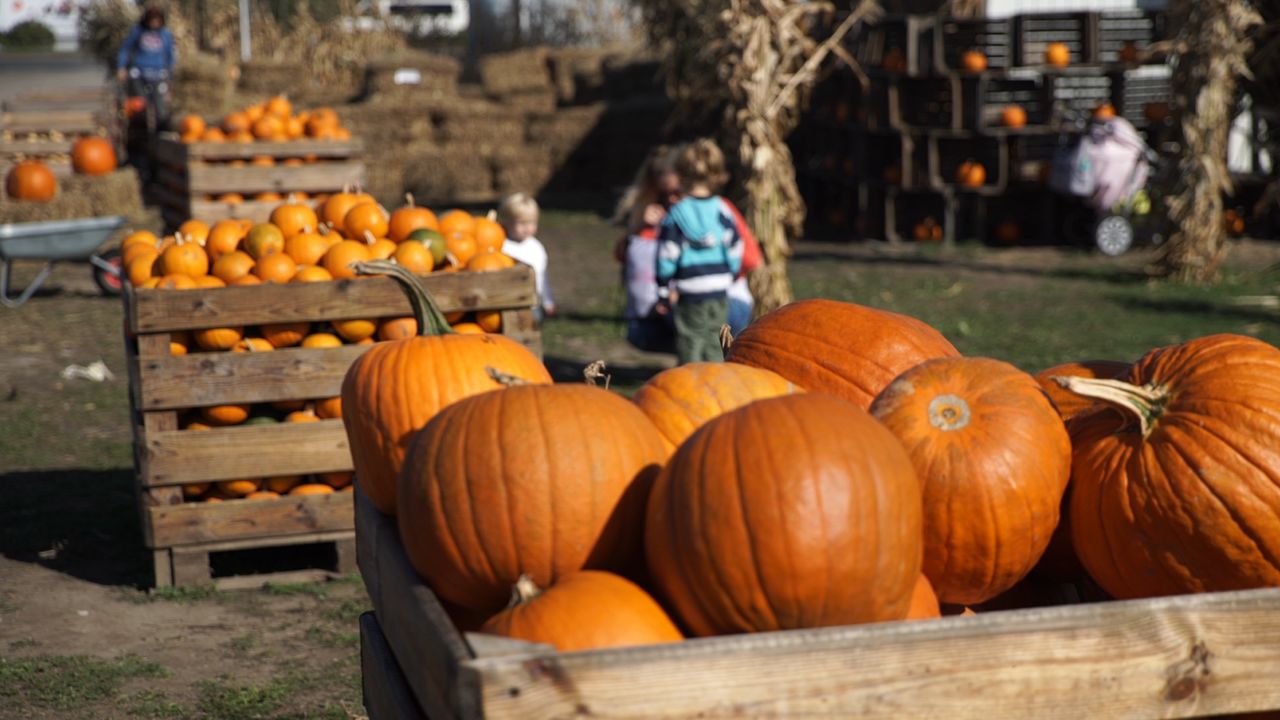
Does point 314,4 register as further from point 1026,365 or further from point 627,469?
point 627,469

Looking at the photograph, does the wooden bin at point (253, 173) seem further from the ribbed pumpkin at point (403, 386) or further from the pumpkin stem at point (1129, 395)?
the pumpkin stem at point (1129, 395)

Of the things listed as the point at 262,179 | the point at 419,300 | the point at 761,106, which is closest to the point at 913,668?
the point at 419,300

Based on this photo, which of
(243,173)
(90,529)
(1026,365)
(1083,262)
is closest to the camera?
(90,529)

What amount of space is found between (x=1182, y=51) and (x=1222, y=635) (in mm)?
10927

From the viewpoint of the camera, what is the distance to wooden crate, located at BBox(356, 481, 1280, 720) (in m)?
1.66

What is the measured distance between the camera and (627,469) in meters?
2.04

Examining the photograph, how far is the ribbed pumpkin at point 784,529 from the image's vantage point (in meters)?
1.85

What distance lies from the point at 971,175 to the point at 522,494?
13141 mm

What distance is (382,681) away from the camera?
238cm

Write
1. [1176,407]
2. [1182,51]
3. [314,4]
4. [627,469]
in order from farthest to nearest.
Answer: [314,4]
[1182,51]
[1176,407]
[627,469]

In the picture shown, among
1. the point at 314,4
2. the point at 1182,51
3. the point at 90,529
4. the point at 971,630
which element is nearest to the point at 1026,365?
the point at 1182,51

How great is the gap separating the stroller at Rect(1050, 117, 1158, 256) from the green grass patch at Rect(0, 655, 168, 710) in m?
10.8

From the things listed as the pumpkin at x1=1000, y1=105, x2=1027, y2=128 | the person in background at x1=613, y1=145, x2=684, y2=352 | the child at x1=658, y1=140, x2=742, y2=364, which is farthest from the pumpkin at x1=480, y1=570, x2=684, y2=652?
the pumpkin at x1=1000, y1=105, x2=1027, y2=128

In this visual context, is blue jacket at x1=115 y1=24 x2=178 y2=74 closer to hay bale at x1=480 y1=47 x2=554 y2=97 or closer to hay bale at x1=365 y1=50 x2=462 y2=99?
hay bale at x1=365 y1=50 x2=462 y2=99
